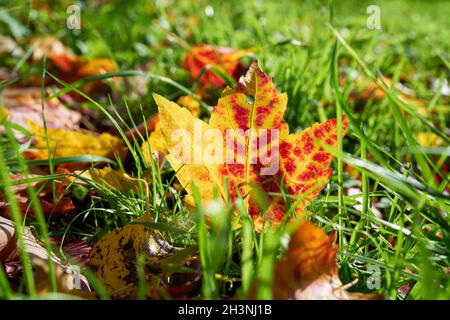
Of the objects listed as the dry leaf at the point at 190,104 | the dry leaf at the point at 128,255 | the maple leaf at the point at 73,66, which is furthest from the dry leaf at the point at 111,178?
the maple leaf at the point at 73,66

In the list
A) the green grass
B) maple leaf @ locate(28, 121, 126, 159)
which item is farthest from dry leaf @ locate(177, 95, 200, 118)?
maple leaf @ locate(28, 121, 126, 159)

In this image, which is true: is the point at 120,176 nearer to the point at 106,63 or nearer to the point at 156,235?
the point at 156,235

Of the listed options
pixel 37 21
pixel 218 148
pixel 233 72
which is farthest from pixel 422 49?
pixel 218 148

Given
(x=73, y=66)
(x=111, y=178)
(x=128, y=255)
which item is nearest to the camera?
(x=128, y=255)

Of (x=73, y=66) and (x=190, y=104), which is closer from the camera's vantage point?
(x=190, y=104)

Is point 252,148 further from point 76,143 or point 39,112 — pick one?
point 39,112

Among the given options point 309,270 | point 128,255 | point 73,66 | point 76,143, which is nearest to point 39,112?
point 76,143
